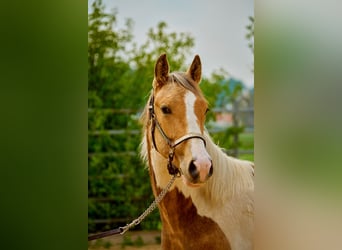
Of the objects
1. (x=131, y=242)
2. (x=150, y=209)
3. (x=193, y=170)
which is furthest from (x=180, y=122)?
(x=131, y=242)

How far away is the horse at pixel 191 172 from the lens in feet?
7.88

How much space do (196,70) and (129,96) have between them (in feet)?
1.52

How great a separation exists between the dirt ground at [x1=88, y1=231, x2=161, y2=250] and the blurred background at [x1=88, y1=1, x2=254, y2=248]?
0.04m

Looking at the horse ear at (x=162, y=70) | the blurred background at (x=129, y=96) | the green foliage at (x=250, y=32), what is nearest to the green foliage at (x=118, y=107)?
the blurred background at (x=129, y=96)

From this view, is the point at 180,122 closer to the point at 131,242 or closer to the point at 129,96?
the point at 129,96

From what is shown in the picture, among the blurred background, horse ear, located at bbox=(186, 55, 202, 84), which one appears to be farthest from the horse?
the blurred background

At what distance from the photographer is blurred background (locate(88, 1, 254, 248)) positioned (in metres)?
2.71

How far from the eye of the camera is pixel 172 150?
243 centimetres

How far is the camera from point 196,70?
2.62 metres
